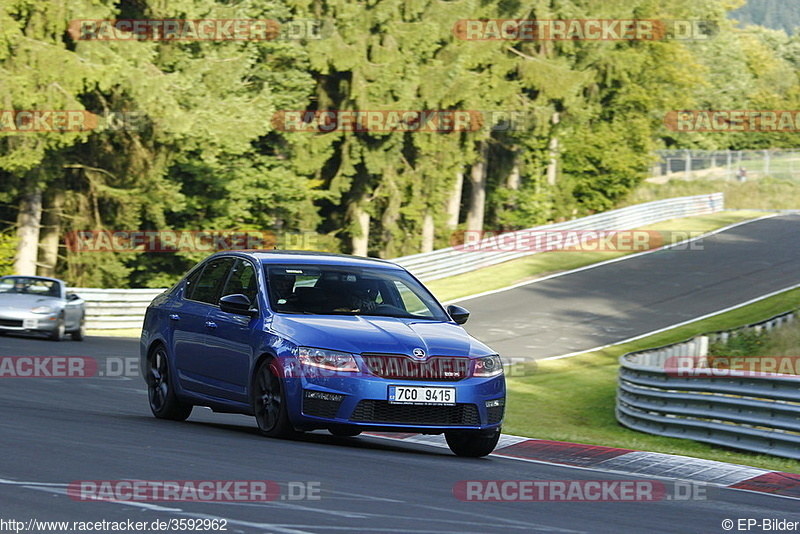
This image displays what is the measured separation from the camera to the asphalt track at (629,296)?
3297 centimetres

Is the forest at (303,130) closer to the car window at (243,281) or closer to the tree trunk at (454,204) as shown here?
the tree trunk at (454,204)

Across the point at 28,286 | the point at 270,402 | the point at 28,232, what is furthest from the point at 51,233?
the point at 270,402

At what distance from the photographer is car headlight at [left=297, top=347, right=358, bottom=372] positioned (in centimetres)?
1027

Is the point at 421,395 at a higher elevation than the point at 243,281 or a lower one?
lower

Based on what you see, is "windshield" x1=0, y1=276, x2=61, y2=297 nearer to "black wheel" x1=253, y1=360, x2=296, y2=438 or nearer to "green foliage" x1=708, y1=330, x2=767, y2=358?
"green foliage" x1=708, y1=330, x2=767, y2=358

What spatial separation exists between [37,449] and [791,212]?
194 feet

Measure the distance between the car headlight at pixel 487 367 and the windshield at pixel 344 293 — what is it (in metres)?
0.81

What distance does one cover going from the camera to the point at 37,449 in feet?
29.6

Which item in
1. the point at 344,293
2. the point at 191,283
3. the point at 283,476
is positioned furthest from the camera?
the point at 191,283

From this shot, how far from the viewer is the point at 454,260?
1767 inches

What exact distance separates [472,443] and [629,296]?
95.3 feet

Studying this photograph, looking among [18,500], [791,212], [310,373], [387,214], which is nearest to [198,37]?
[387,214]

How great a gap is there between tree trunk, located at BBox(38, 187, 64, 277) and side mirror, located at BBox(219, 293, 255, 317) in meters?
32.0

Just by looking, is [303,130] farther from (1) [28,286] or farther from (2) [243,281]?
(2) [243,281]
